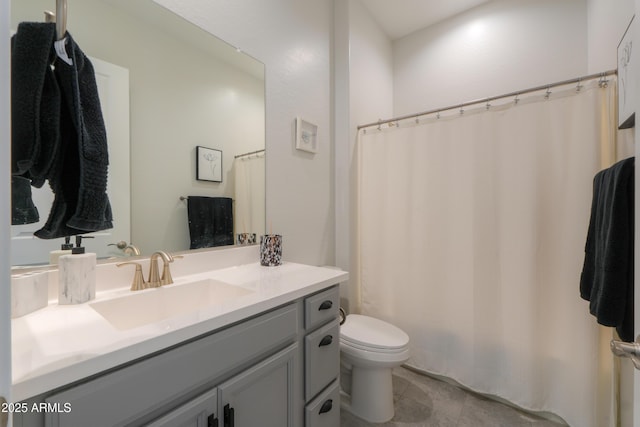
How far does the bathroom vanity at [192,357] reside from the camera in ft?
1.66

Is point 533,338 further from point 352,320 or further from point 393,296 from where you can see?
point 352,320

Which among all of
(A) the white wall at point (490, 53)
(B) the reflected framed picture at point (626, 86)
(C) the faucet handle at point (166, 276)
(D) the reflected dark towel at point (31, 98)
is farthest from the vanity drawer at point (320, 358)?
(A) the white wall at point (490, 53)

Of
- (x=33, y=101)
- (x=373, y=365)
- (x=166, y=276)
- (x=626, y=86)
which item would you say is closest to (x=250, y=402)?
(x=166, y=276)

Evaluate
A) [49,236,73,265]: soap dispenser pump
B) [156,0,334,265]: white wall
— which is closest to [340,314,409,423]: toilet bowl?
[156,0,334,265]: white wall

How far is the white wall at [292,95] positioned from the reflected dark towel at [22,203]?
90 centimetres

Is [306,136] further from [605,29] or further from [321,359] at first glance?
[605,29]

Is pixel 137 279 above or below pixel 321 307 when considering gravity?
above

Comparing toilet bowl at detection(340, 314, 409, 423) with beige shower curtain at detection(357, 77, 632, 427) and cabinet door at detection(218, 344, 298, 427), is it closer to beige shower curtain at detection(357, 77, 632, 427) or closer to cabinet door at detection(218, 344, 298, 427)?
beige shower curtain at detection(357, 77, 632, 427)

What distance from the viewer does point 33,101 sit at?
2.00ft

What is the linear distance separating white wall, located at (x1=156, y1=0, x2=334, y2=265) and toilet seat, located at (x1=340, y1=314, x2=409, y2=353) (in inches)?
18.8

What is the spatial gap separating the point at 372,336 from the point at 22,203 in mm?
1568

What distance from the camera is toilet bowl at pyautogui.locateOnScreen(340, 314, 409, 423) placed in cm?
143

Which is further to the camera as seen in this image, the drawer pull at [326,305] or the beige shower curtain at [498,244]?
the beige shower curtain at [498,244]

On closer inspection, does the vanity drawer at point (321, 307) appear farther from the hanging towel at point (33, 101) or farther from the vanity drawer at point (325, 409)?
the hanging towel at point (33, 101)
